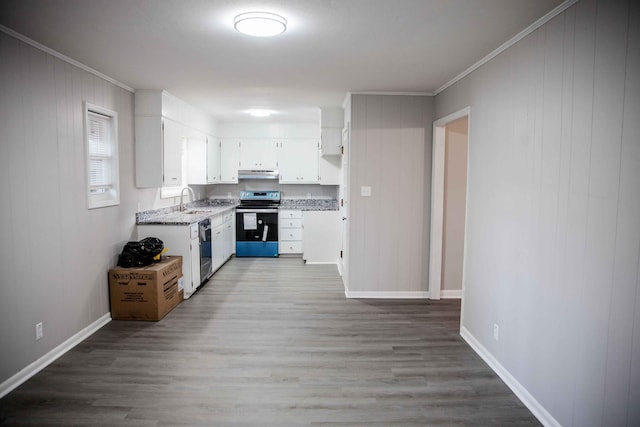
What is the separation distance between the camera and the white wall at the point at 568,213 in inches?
70.9

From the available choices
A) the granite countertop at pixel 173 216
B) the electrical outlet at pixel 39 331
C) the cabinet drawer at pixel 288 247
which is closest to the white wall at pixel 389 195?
the granite countertop at pixel 173 216

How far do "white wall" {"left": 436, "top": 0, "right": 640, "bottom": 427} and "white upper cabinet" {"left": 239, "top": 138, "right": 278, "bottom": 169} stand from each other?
184 inches

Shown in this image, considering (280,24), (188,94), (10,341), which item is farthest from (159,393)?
(188,94)

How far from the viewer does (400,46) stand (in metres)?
2.95

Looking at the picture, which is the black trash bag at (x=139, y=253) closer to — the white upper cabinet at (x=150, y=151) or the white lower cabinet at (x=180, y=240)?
the white lower cabinet at (x=180, y=240)

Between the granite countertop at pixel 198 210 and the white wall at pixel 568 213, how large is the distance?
3.46 metres

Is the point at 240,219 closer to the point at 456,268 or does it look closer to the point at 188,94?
the point at 188,94

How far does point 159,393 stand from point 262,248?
447 centimetres

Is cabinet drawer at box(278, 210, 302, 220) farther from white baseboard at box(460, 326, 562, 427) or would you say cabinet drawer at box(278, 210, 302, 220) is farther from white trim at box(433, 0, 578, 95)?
white baseboard at box(460, 326, 562, 427)

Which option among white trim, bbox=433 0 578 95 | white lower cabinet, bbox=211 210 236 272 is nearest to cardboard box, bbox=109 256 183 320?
white lower cabinet, bbox=211 210 236 272

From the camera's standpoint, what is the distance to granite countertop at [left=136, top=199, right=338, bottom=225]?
4691 millimetres

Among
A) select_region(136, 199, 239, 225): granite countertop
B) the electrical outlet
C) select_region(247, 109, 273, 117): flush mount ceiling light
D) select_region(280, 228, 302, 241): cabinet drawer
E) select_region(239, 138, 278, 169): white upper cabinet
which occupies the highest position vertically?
select_region(247, 109, 273, 117): flush mount ceiling light

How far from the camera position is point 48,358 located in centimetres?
308

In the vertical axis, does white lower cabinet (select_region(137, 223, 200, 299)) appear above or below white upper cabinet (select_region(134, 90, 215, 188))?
below
